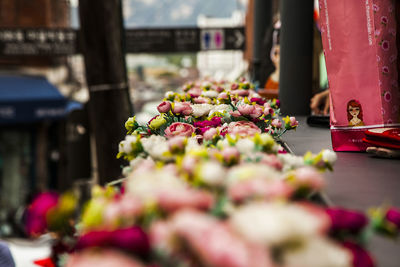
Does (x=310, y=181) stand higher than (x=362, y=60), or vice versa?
(x=362, y=60)

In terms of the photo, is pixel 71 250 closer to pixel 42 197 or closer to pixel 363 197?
pixel 42 197

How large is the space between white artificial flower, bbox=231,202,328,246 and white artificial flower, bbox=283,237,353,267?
14 millimetres

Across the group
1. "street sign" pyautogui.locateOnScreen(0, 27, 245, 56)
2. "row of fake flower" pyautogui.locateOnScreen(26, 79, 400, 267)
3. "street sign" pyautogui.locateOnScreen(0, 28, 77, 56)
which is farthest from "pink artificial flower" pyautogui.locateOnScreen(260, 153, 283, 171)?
"street sign" pyautogui.locateOnScreen(0, 28, 77, 56)

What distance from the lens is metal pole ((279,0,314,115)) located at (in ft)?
18.9

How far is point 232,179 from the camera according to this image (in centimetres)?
103

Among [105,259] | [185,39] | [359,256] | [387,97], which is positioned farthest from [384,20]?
[185,39]

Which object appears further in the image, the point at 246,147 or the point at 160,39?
the point at 160,39

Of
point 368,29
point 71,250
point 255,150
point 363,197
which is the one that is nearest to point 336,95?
point 368,29

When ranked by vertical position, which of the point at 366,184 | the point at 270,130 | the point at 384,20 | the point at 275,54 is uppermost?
the point at 384,20

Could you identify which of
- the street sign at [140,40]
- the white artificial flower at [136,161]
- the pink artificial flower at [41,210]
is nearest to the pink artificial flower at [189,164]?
the pink artificial flower at [41,210]

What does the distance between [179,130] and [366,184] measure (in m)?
0.68

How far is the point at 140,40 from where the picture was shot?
1233 centimetres

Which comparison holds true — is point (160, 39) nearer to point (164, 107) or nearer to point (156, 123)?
point (164, 107)

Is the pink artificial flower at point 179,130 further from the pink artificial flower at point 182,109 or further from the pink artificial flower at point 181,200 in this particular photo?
the pink artificial flower at point 181,200
